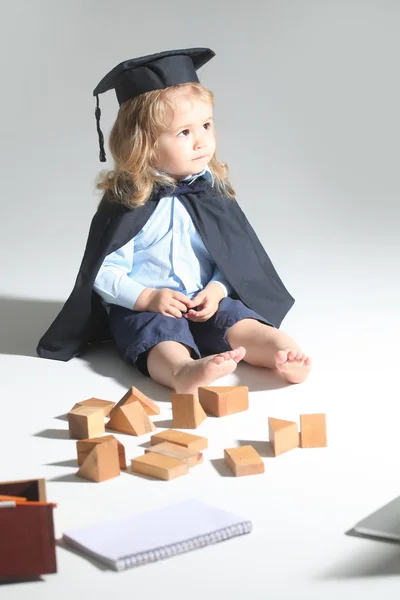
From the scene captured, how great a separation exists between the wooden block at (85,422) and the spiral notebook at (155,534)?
42 centimetres

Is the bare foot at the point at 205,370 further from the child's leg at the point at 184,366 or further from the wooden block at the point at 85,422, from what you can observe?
the wooden block at the point at 85,422

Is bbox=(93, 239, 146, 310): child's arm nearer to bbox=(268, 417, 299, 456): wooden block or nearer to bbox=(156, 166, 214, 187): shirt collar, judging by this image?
bbox=(156, 166, 214, 187): shirt collar

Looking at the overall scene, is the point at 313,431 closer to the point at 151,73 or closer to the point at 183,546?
the point at 183,546

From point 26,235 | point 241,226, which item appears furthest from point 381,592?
point 26,235

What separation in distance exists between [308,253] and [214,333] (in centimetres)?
97

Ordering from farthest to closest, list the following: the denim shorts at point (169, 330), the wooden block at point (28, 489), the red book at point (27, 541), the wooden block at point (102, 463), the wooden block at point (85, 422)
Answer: the denim shorts at point (169, 330), the wooden block at point (85, 422), the wooden block at point (102, 463), the wooden block at point (28, 489), the red book at point (27, 541)

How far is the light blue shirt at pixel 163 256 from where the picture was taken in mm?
2859

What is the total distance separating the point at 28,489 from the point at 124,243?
3.84ft

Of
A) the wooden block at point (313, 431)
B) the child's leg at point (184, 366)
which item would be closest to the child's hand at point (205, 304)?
the child's leg at point (184, 366)

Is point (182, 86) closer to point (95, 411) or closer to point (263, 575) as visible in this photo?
point (95, 411)

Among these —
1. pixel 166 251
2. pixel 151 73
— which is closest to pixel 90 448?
pixel 166 251

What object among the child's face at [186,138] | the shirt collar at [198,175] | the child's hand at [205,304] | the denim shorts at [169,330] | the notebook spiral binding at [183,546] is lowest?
the notebook spiral binding at [183,546]

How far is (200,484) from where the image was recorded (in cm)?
206

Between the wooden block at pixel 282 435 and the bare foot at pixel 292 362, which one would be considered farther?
the bare foot at pixel 292 362
